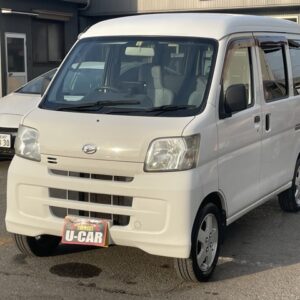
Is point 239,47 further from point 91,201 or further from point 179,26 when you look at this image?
point 91,201

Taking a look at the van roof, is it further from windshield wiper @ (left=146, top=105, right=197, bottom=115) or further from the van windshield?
windshield wiper @ (left=146, top=105, right=197, bottom=115)

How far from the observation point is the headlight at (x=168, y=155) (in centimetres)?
407

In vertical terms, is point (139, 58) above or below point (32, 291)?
above

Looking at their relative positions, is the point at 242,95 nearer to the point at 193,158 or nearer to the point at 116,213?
the point at 193,158

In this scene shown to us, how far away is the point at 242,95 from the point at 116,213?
135 cm

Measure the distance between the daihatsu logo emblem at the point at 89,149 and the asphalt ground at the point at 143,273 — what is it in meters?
1.02

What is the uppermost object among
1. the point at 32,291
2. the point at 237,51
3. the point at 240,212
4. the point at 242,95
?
the point at 237,51

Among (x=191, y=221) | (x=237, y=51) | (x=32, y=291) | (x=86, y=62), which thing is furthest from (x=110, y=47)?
(x=32, y=291)

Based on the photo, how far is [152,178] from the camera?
13.3 feet

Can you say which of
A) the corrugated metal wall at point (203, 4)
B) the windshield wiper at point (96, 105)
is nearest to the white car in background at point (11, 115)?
the windshield wiper at point (96, 105)

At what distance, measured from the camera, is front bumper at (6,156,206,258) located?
13.2 ft

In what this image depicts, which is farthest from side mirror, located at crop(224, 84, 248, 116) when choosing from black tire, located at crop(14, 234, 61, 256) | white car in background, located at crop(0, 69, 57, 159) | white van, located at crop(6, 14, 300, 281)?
white car in background, located at crop(0, 69, 57, 159)

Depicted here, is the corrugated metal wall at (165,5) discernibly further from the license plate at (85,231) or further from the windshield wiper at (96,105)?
the license plate at (85,231)

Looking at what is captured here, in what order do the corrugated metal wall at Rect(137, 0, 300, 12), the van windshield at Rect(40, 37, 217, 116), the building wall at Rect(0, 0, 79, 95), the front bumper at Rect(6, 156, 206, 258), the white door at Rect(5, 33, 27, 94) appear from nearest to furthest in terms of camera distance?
the front bumper at Rect(6, 156, 206, 258)
the van windshield at Rect(40, 37, 217, 116)
the building wall at Rect(0, 0, 79, 95)
the white door at Rect(5, 33, 27, 94)
the corrugated metal wall at Rect(137, 0, 300, 12)
